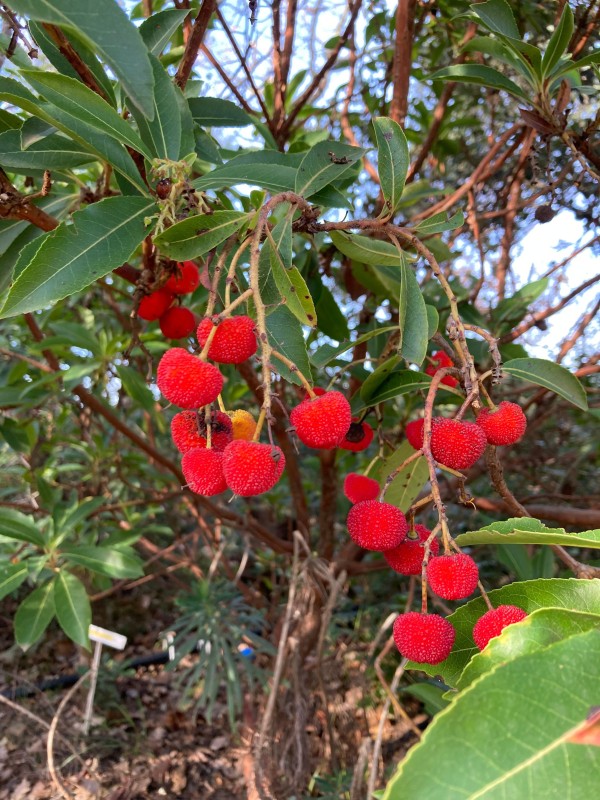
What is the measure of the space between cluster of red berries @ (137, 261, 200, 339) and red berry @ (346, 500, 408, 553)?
1.72 feet

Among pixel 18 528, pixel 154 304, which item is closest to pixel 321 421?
pixel 154 304

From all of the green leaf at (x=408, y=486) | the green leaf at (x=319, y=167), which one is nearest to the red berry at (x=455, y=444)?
the green leaf at (x=408, y=486)

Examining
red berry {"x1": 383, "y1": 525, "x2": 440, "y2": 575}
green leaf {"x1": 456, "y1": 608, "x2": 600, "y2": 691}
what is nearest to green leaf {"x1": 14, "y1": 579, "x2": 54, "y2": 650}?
red berry {"x1": 383, "y1": 525, "x2": 440, "y2": 575}

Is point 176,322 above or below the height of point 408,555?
above

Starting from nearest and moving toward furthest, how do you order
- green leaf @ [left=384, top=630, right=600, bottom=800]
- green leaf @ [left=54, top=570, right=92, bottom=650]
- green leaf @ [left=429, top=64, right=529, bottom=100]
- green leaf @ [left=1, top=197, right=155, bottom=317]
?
1. green leaf @ [left=384, top=630, right=600, bottom=800]
2. green leaf @ [left=1, top=197, right=155, bottom=317]
3. green leaf @ [left=429, top=64, right=529, bottom=100]
4. green leaf @ [left=54, top=570, right=92, bottom=650]

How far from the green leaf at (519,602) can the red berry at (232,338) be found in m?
0.37

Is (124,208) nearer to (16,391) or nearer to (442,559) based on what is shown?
(442,559)

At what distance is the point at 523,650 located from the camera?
455 millimetres

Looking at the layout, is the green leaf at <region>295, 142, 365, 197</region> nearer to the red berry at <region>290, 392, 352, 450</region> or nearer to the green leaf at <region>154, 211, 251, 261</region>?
the green leaf at <region>154, 211, 251, 261</region>

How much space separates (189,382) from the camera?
62 cm

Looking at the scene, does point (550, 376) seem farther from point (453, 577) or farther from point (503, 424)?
point (453, 577)

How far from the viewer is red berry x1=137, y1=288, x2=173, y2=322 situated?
1007 millimetres

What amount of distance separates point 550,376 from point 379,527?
35cm

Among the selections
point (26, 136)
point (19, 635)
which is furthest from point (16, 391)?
point (26, 136)
